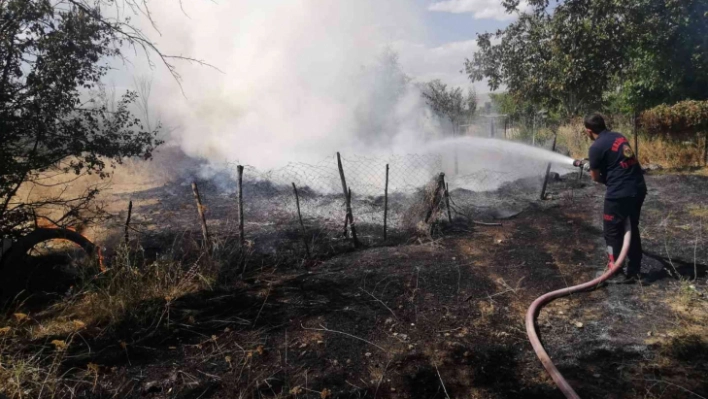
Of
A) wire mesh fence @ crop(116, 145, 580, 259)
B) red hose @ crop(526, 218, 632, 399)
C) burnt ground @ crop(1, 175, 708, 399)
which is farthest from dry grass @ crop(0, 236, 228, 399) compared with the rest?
red hose @ crop(526, 218, 632, 399)

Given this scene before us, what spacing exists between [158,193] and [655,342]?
995 cm

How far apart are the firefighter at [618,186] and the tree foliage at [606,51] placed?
8.05 meters

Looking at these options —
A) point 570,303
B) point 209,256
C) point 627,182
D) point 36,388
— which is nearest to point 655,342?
point 570,303

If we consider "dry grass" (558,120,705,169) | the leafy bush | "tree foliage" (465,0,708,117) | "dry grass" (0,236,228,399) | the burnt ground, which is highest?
"tree foliage" (465,0,708,117)

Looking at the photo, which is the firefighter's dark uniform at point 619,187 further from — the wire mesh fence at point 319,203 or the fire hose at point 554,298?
the wire mesh fence at point 319,203

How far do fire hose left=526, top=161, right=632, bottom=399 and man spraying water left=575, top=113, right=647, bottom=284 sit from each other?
8 centimetres

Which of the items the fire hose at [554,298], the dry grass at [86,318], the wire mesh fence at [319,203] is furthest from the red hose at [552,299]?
the dry grass at [86,318]

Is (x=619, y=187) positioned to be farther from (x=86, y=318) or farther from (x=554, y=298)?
(x=86, y=318)

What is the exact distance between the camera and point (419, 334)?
350cm

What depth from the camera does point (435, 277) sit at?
15.1ft

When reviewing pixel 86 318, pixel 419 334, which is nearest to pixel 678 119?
pixel 419 334

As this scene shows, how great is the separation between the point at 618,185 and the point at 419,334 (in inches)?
96.1

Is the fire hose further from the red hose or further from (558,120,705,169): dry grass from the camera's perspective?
(558,120,705,169): dry grass

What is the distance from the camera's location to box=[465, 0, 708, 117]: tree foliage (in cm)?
1096
